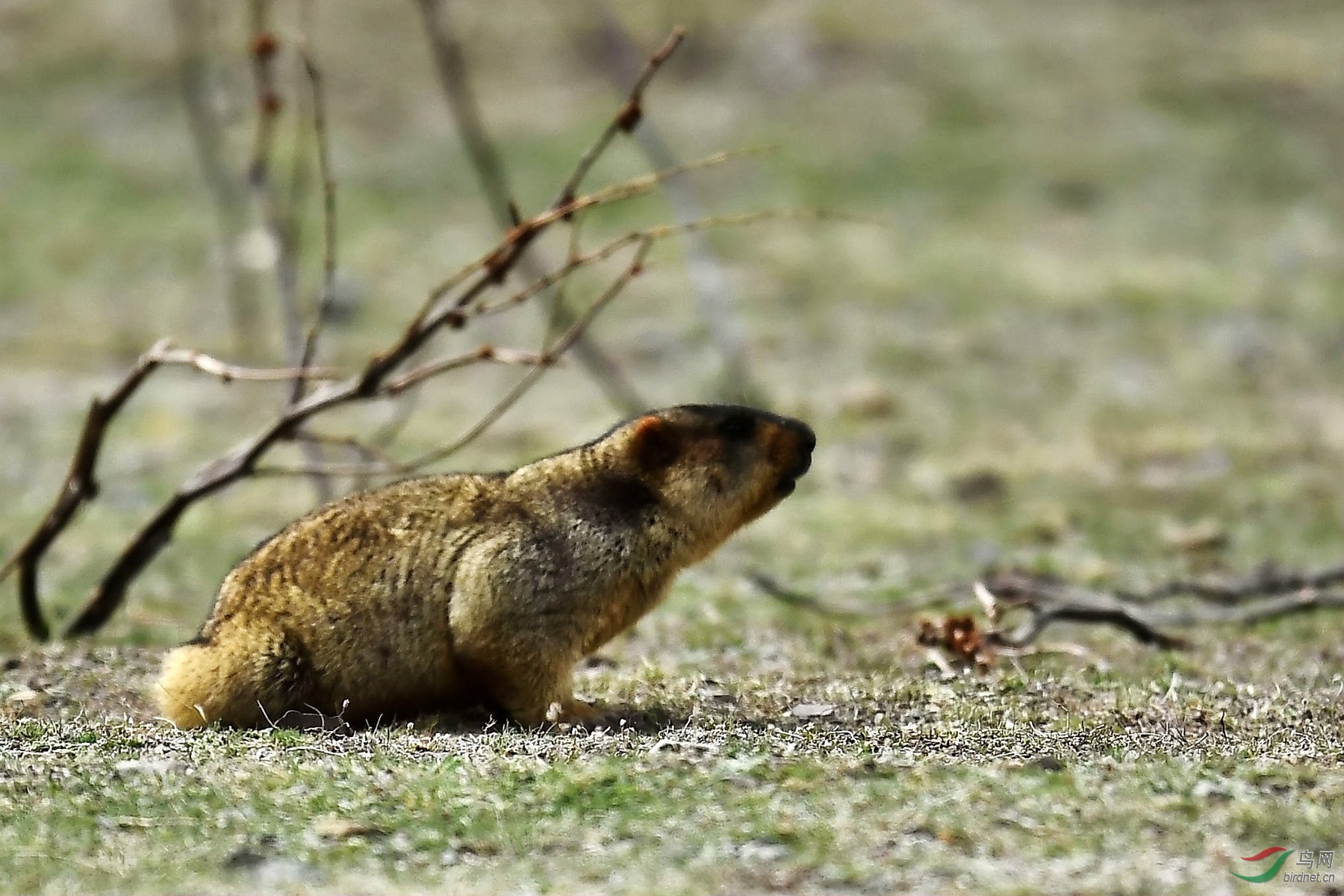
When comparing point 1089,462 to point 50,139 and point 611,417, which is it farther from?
point 50,139

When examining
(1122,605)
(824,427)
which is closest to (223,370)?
(1122,605)

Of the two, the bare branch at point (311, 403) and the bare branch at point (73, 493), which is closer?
the bare branch at point (311, 403)

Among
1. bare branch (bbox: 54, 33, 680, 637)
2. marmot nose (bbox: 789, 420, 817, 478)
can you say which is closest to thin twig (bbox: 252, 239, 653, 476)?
bare branch (bbox: 54, 33, 680, 637)

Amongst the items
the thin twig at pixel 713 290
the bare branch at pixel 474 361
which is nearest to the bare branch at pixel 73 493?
the bare branch at pixel 474 361

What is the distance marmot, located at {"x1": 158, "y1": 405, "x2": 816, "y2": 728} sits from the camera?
5.87 m

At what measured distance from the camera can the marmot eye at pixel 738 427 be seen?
6.42 meters

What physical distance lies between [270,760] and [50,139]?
631 inches

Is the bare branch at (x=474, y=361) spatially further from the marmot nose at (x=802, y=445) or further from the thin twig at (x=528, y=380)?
the marmot nose at (x=802, y=445)

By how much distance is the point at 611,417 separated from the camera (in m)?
13.4

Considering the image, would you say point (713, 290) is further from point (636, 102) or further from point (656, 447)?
point (656, 447)

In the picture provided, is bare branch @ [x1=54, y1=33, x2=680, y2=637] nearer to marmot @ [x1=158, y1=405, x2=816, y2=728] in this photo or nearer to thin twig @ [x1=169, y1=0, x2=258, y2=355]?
marmot @ [x1=158, y1=405, x2=816, y2=728]

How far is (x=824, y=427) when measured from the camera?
13.3m

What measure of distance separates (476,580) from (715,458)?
1038 millimetres

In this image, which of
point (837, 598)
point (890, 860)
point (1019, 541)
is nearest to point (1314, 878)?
point (890, 860)
